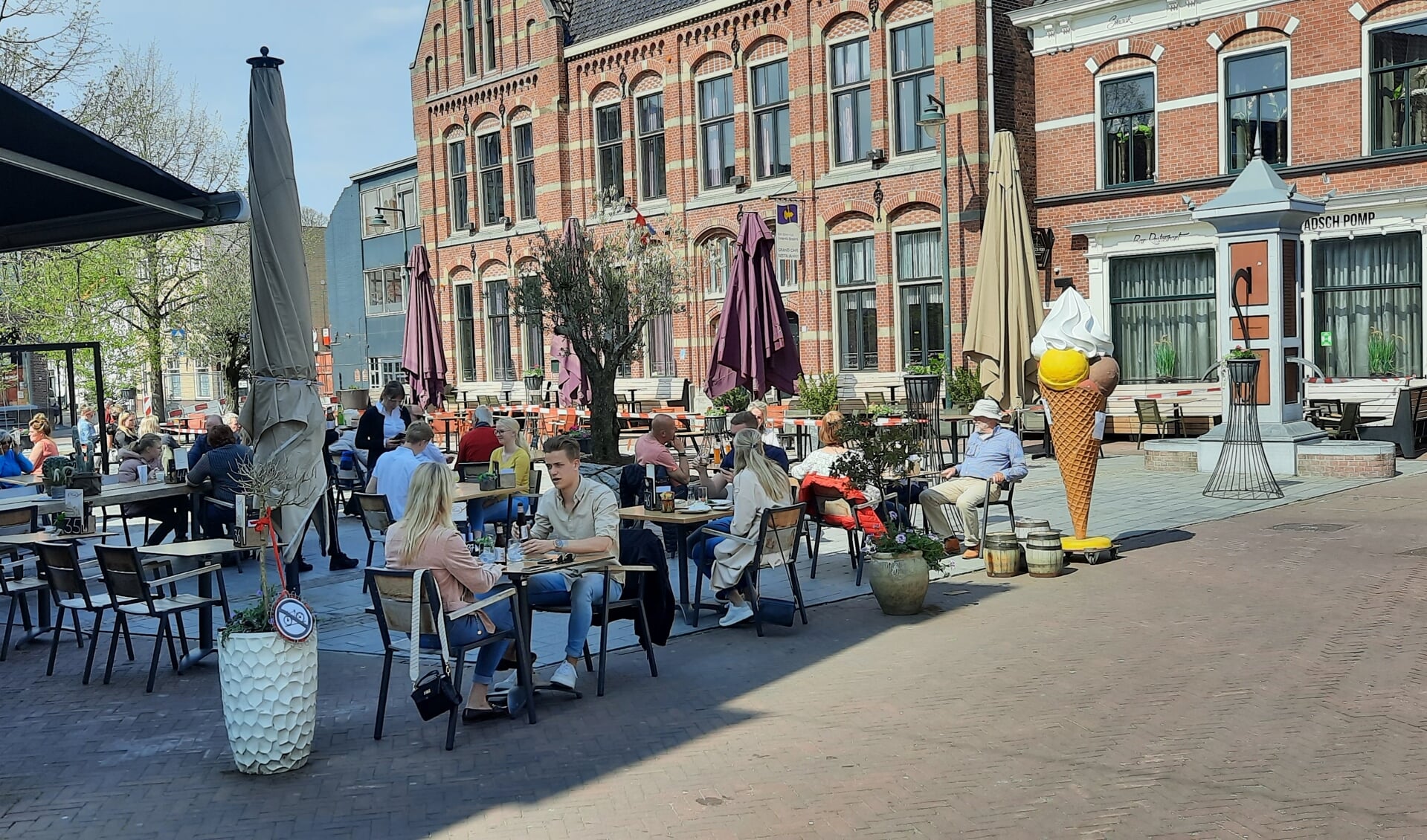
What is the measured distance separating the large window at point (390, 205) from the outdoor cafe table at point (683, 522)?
30659 millimetres

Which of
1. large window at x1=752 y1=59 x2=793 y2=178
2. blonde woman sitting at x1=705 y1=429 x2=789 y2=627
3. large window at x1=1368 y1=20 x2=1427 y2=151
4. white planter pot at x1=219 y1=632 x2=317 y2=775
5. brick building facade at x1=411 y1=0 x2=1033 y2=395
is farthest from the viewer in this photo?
large window at x1=752 y1=59 x2=793 y2=178

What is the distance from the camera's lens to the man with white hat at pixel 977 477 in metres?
11.0

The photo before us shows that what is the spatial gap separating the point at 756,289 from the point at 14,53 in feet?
34.4

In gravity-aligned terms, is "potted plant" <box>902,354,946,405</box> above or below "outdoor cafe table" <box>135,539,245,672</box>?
above

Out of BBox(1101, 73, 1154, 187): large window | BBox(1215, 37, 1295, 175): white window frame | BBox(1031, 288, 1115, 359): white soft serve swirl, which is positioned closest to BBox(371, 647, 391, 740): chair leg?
BBox(1031, 288, 1115, 359): white soft serve swirl

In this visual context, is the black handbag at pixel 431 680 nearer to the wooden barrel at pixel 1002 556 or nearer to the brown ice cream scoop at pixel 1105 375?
the wooden barrel at pixel 1002 556

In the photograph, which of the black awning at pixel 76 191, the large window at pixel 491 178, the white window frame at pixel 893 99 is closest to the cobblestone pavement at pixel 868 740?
the black awning at pixel 76 191

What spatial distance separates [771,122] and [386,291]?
18786 millimetres

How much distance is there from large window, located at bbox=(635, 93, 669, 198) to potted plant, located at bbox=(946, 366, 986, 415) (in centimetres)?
953

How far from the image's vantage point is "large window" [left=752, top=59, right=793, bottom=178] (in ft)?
81.7

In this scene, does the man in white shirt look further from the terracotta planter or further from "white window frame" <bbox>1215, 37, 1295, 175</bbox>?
"white window frame" <bbox>1215, 37, 1295, 175</bbox>

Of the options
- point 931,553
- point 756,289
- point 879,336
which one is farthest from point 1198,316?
point 931,553

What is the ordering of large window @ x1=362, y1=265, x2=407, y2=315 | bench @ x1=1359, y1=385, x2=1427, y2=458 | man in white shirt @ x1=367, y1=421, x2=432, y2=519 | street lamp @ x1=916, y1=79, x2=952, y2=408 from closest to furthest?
man in white shirt @ x1=367, y1=421, x2=432, y2=519 → bench @ x1=1359, y1=385, x2=1427, y2=458 → street lamp @ x1=916, y1=79, x2=952, y2=408 → large window @ x1=362, y1=265, x2=407, y2=315

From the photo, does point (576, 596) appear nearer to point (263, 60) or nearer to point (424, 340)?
point (263, 60)
